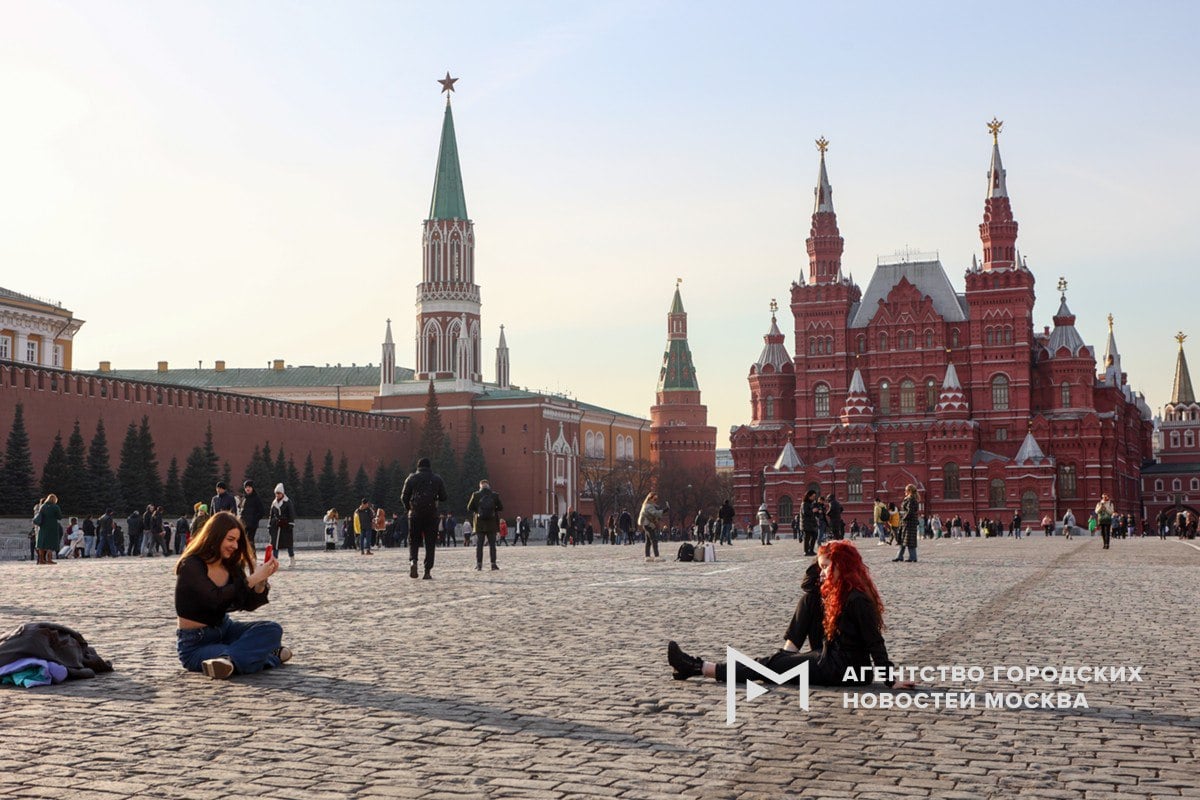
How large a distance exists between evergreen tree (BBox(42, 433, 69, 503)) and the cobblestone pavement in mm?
38262

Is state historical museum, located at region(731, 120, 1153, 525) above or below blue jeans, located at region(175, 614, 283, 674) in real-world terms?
above

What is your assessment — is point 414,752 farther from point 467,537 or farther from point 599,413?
point 599,413

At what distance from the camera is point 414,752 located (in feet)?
17.9

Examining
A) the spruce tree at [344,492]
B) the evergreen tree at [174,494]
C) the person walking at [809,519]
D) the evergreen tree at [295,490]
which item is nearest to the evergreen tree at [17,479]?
the evergreen tree at [174,494]

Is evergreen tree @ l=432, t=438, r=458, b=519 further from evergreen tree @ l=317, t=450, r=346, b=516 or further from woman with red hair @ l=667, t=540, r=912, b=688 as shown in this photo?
woman with red hair @ l=667, t=540, r=912, b=688

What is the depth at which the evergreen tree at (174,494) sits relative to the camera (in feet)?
178

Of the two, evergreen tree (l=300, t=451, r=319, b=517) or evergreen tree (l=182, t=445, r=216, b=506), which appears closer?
evergreen tree (l=182, t=445, r=216, b=506)

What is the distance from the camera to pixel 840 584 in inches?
273

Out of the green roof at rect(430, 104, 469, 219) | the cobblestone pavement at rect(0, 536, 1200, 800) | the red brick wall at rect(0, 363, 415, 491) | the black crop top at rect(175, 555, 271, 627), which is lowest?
the cobblestone pavement at rect(0, 536, 1200, 800)

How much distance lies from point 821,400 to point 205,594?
7719cm

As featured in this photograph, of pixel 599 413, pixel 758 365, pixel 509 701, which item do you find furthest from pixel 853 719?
pixel 599 413

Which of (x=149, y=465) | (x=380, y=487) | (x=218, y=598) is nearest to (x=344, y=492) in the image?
(x=380, y=487)

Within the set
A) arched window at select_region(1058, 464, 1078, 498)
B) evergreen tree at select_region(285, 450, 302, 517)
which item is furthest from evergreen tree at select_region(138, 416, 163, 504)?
arched window at select_region(1058, 464, 1078, 498)

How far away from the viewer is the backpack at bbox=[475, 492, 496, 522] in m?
19.4
